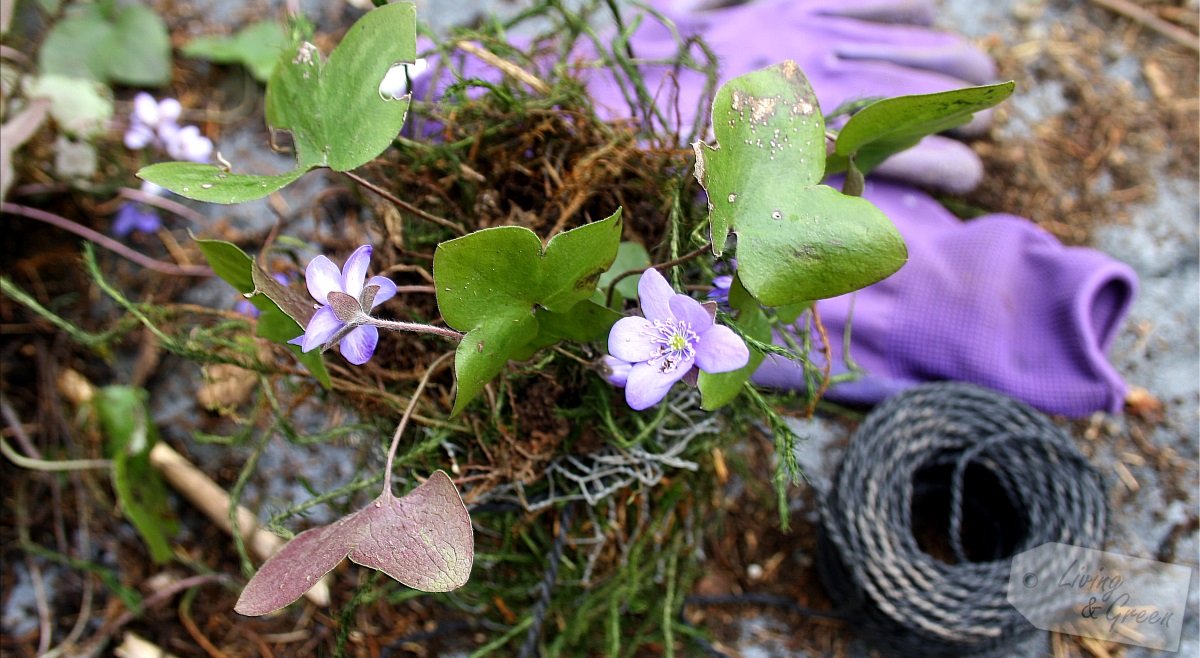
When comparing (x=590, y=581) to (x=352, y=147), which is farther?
(x=590, y=581)

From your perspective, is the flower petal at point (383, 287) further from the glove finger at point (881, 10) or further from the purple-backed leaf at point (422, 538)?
the glove finger at point (881, 10)

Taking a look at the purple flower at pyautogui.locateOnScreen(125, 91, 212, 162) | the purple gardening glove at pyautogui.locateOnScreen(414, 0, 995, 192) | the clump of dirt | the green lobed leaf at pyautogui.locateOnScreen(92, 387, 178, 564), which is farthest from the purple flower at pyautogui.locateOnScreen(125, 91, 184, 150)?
the clump of dirt

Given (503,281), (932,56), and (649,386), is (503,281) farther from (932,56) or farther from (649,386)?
(932,56)

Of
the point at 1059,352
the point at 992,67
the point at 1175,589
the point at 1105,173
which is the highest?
the point at 992,67

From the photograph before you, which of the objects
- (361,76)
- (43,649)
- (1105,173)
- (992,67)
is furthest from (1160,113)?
(43,649)

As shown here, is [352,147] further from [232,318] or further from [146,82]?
[146,82]

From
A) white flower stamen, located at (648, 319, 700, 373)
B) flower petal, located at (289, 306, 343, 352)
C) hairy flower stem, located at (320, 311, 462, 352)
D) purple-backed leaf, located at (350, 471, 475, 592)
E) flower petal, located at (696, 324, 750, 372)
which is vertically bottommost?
purple-backed leaf, located at (350, 471, 475, 592)

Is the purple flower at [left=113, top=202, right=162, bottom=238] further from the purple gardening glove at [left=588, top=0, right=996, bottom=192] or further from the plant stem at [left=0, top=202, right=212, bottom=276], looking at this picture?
the purple gardening glove at [left=588, top=0, right=996, bottom=192]

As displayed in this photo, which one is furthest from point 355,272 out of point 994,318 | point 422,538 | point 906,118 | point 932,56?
point 932,56
